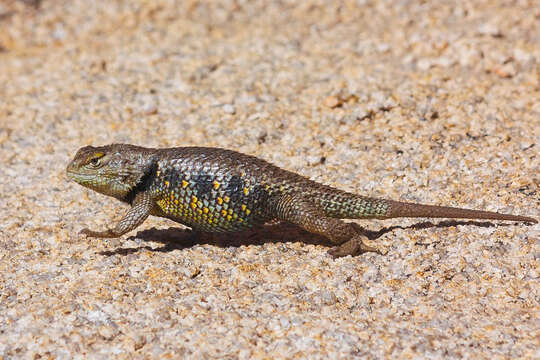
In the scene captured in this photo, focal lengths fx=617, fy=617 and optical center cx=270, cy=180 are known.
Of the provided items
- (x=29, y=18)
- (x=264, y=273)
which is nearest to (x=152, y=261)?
(x=264, y=273)

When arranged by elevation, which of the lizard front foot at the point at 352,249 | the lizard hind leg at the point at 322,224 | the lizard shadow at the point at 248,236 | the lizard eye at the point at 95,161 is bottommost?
the lizard shadow at the point at 248,236

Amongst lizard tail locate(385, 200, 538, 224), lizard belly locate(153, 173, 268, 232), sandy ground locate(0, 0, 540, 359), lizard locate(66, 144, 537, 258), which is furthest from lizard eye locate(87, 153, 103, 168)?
lizard tail locate(385, 200, 538, 224)

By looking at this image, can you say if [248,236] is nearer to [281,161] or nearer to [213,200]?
[213,200]

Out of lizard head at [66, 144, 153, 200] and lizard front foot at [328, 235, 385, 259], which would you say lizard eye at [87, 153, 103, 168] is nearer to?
lizard head at [66, 144, 153, 200]

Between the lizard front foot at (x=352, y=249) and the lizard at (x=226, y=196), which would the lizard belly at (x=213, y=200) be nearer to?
the lizard at (x=226, y=196)

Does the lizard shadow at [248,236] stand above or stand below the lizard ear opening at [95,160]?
below

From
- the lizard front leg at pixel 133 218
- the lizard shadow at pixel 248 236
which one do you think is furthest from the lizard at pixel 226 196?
the lizard shadow at pixel 248 236

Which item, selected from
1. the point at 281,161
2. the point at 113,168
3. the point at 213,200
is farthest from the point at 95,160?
the point at 281,161
